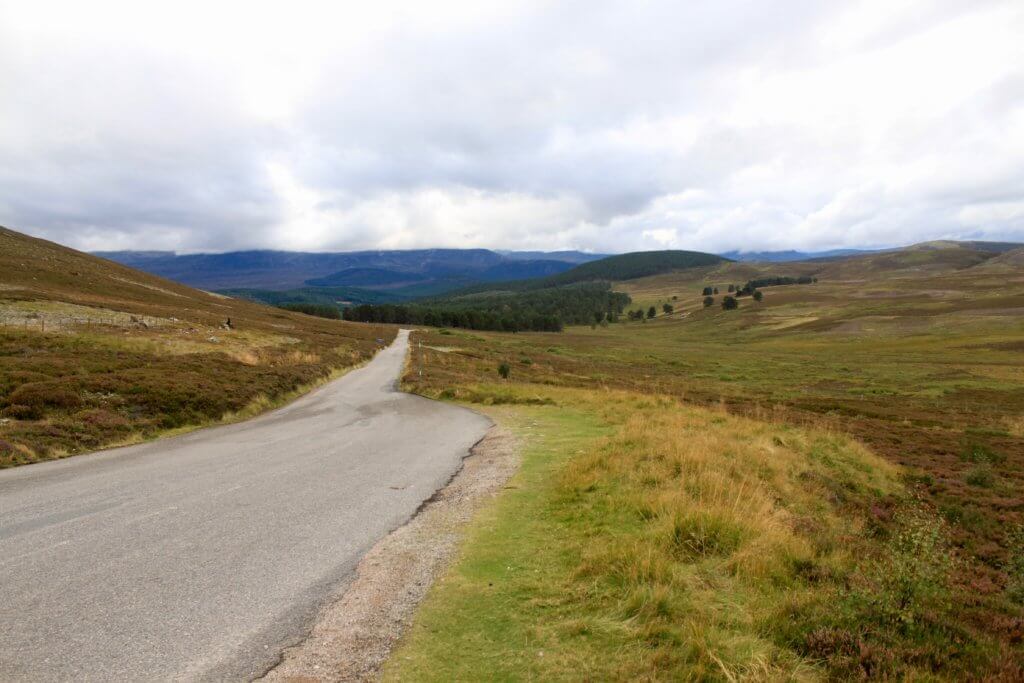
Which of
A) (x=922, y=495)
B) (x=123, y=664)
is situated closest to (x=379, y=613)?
(x=123, y=664)

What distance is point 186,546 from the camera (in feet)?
25.5

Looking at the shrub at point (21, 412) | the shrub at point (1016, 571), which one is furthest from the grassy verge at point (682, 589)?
the shrub at point (21, 412)

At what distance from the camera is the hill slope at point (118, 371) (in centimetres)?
1579

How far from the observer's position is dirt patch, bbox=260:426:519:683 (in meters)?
5.02

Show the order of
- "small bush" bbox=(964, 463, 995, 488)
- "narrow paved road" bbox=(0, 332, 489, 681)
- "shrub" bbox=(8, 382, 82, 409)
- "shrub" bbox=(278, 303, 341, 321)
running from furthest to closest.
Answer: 1. "shrub" bbox=(278, 303, 341, 321)
2. "small bush" bbox=(964, 463, 995, 488)
3. "shrub" bbox=(8, 382, 82, 409)
4. "narrow paved road" bbox=(0, 332, 489, 681)

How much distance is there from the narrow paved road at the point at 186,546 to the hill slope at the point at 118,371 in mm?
2057

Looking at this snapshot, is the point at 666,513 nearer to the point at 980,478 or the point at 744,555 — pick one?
the point at 744,555

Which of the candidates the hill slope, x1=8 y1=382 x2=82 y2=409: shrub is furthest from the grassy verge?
x1=8 y1=382 x2=82 y2=409: shrub

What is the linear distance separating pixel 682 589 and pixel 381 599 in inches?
152

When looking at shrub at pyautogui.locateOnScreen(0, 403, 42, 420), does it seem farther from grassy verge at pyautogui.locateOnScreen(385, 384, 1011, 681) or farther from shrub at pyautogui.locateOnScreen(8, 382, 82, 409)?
grassy verge at pyautogui.locateOnScreen(385, 384, 1011, 681)

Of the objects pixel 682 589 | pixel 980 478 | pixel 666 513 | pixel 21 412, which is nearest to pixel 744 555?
pixel 682 589

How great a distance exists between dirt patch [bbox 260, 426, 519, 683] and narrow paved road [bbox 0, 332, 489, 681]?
0.89 feet

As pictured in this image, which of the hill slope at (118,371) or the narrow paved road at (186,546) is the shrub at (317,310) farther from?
the narrow paved road at (186,546)

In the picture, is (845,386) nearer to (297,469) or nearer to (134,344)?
(297,469)
